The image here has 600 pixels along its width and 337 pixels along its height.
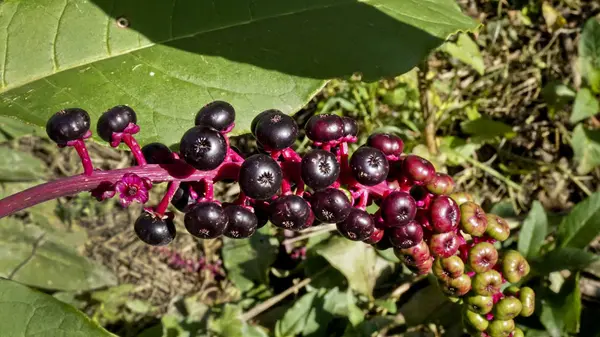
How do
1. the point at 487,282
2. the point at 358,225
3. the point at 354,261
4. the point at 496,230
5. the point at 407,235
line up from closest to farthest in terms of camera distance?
the point at 358,225 → the point at 407,235 → the point at 496,230 → the point at 487,282 → the point at 354,261

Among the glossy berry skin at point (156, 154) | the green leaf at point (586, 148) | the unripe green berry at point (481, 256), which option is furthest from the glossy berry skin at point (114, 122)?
the green leaf at point (586, 148)

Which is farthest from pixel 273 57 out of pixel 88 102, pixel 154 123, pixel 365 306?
pixel 365 306

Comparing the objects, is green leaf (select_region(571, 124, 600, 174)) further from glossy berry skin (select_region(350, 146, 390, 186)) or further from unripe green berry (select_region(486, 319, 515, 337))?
glossy berry skin (select_region(350, 146, 390, 186))

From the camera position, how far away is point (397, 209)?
5.84ft

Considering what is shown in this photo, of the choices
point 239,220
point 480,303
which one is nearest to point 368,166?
point 239,220

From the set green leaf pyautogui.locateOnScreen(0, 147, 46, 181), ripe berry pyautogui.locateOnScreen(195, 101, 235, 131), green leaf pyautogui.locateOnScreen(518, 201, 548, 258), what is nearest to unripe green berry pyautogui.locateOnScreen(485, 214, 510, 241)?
ripe berry pyautogui.locateOnScreen(195, 101, 235, 131)

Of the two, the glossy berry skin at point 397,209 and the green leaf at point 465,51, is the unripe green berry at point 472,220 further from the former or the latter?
the green leaf at point 465,51

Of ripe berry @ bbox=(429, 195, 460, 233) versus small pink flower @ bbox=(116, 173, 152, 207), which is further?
ripe berry @ bbox=(429, 195, 460, 233)

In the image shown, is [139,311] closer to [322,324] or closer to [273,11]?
[322,324]

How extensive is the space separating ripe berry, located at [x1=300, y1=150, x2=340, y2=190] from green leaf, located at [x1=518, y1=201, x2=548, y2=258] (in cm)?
202

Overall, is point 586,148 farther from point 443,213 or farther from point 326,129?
point 326,129

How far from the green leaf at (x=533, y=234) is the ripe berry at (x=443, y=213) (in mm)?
1611

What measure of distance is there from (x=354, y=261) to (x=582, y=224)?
4.18 ft

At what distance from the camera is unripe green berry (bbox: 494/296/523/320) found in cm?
236
